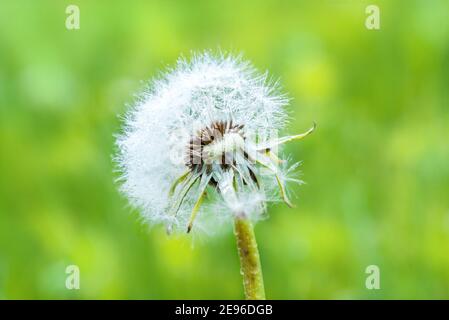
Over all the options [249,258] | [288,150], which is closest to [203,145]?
[249,258]

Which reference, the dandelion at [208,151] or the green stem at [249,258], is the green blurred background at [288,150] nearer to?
the dandelion at [208,151]

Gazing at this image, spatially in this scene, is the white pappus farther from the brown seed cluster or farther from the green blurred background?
the green blurred background

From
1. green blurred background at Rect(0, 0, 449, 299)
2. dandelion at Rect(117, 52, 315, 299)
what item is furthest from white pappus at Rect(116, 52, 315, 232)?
green blurred background at Rect(0, 0, 449, 299)

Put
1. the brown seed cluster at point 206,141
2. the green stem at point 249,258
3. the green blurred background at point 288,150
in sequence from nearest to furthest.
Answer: the green stem at point 249,258, the brown seed cluster at point 206,141, the green blurred background at point 288,150

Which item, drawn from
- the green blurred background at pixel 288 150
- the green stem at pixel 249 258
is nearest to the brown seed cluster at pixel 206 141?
the green stem at pixel 249 258

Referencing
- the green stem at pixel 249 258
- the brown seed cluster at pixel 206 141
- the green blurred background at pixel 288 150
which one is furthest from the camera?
the green blurred background at pixel 288 150

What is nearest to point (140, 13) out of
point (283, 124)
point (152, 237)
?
point (152, 237)

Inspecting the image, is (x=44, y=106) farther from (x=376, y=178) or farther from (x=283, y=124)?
(x=283, y=124)
